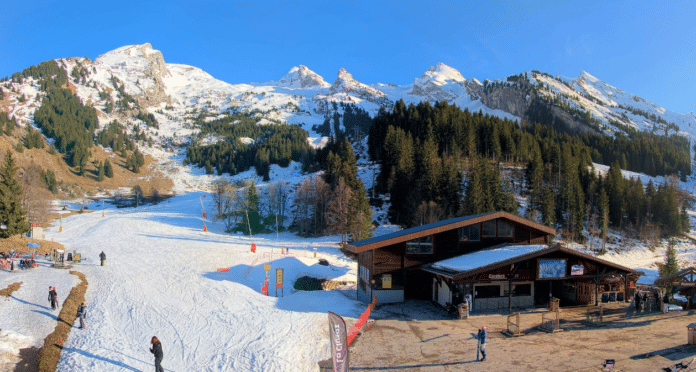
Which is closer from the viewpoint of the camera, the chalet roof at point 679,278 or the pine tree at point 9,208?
the chalet roof at point 679,278

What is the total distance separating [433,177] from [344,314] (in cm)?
4697

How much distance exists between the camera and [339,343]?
952cm

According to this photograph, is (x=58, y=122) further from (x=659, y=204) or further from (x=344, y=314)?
(x=659, y=204)

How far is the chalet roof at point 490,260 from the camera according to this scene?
20219 mm

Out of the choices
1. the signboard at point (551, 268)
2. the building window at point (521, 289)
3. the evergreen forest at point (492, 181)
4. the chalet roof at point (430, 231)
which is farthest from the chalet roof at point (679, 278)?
the evergreen forest at point (492, 181)

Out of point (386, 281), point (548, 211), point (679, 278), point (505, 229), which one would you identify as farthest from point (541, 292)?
point (548, 211)

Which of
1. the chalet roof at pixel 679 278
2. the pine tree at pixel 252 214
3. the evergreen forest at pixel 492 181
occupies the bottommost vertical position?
the chalet roof at pixel 679 278

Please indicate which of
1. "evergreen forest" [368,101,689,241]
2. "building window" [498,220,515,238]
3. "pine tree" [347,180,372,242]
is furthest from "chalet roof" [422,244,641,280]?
"evergreen forest" [368,101,689,241]

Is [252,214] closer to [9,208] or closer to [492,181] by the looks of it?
[9,208]

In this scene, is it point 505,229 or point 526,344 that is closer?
point 526,344

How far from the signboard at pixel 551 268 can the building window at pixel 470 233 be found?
5014 mm

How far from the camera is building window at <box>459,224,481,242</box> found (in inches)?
1017

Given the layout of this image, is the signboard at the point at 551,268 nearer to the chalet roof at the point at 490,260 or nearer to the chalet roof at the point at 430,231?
the chalet roof at the point at 490,260

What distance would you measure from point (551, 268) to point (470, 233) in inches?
224
